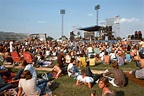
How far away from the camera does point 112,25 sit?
49938 mm

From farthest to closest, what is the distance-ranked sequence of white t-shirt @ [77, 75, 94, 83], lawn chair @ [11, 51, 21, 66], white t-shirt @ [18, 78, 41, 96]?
lawn chair @ [11, 51, 21, 66]
white t-shirt @ [77, 75, 94, 83]
white t-shirt @ [18, 78, 41, 96]

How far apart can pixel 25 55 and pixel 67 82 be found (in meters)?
6.48

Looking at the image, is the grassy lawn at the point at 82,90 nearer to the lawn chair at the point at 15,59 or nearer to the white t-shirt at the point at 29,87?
the white t-shirt at the point at 29,87

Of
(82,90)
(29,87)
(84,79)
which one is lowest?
(82,90)

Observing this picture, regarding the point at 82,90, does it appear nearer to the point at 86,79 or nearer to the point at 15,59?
the point at 86,79

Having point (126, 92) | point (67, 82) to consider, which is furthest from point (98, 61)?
point (126, 92)

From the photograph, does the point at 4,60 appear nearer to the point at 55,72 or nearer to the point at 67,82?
the point at 55,72

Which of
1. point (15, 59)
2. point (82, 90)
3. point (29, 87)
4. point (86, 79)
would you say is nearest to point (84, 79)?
point (86, 79)

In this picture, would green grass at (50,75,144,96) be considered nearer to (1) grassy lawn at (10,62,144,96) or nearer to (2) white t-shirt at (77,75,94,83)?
(1) grassy lawn at (10,62,144,96)

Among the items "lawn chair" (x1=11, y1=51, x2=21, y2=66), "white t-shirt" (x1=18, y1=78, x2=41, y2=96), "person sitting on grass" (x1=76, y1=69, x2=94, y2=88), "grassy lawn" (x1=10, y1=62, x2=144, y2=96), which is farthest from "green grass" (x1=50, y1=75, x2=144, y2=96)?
"lawn chair" (x1=11, y1=51, x2=21, y2=66)

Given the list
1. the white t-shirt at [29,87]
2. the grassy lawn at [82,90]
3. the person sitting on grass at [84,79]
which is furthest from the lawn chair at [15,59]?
the white t-shirt at [29,87]

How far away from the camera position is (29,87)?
25.9ft

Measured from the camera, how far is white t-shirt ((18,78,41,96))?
7871 millimetres

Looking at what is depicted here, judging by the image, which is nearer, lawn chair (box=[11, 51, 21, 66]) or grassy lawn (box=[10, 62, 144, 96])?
grassy lawn (box=[10, 62, 144, 96])
